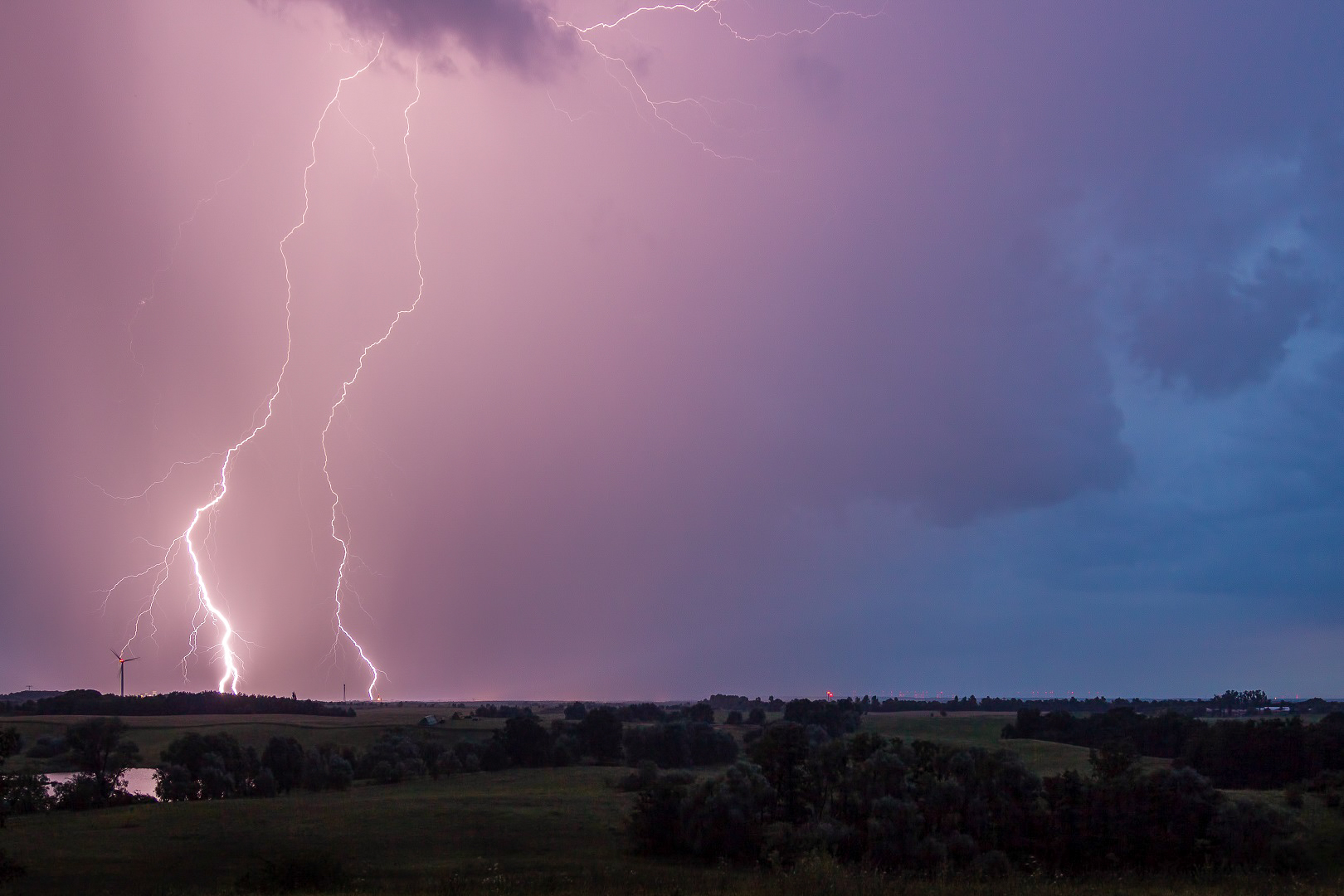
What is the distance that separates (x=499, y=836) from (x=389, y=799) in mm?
16231

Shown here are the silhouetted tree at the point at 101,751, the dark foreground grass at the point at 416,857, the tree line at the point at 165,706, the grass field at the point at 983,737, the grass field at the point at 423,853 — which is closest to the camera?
the dark foreground grass at the point at 416,857

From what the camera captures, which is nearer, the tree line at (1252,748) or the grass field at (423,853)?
the grass field at (423,853)

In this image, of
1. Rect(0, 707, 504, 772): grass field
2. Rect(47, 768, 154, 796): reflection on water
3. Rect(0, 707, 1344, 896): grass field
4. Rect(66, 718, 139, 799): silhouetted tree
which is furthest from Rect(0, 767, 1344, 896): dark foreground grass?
Rect(0, 707, 504, 772): grass field

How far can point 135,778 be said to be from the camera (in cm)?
7225

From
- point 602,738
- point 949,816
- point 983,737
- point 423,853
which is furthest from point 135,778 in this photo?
point 983,737

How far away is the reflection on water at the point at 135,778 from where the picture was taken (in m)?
62.9

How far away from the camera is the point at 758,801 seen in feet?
128

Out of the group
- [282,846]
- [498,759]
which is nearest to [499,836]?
[282,846]

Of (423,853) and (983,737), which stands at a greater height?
(423,853)

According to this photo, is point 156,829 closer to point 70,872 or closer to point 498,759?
point 70,872

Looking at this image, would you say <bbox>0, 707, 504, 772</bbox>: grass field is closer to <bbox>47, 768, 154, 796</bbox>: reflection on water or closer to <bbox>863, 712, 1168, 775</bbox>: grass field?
<bbox>47, 768, 154, 796</bbox>: reflection on water

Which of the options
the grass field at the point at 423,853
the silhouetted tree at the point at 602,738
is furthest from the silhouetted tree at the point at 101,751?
the silhouetted tree at the point at 602,738

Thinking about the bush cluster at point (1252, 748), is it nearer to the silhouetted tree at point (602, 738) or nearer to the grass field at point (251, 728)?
the silhouetted tree at point (602, 738)

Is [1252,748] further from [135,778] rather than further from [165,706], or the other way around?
[165,706]
